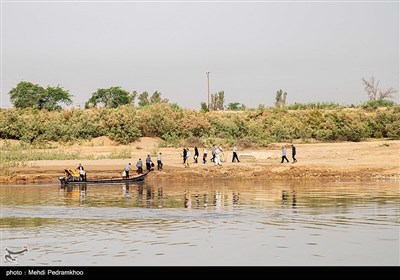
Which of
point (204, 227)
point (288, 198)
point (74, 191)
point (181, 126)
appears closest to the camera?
point (204, 227)

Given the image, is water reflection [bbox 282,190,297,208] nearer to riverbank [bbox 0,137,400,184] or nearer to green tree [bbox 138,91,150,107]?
riverbank [bbox 0,137,400,184]

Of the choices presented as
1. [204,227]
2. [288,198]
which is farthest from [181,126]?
[204,227]

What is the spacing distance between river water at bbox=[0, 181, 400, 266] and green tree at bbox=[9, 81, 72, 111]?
181ft

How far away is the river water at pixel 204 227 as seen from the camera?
21.5 meters

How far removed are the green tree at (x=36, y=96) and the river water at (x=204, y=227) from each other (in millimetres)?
55167

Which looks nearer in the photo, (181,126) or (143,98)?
(181,126)

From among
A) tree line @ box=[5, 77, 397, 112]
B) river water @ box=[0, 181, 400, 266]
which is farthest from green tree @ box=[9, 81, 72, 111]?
river water @ box=[0, 181, 400, 266]

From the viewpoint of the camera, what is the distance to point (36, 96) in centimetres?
9581

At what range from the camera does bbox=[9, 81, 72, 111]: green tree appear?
312ft

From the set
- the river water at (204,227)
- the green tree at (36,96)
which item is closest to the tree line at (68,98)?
the green tree at (36,96)

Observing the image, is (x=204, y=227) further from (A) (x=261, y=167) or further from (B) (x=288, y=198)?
(A) (x=261, y=167)

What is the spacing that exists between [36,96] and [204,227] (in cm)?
7202

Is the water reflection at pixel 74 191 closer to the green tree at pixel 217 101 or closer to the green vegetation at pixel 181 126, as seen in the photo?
the green vegetation at pixel 181 126
